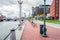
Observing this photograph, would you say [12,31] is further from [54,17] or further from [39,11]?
[39,11]

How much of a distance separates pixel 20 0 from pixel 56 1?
103 meters

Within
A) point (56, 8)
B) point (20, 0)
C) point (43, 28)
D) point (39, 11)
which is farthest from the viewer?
point (39, 11)

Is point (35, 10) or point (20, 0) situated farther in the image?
point (35, 10)

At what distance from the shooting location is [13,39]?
10.9 meters

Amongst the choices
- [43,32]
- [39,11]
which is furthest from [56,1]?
[43,32]

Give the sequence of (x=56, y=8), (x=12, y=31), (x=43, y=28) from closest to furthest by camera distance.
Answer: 1. (x=12, y=31)
2. (x=43, y=28)
3. (x=56, y=8)

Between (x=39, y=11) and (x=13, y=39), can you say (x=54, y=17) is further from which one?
(x=13, y=39)

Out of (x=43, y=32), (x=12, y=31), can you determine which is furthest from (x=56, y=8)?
(x=12, y=31)

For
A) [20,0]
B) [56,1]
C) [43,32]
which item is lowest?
[43,32]

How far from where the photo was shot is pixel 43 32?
18234 millimetres

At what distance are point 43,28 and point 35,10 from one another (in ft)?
551

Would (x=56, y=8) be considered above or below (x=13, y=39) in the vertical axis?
above

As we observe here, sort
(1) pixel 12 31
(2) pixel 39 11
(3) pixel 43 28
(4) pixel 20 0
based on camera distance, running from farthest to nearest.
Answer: (2) pixel 39 11 < (4) pixel 20 0 < (3) pixel 43 28 < (1) pixel 12 31

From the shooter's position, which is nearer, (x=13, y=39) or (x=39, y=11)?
(x=13, y=39)
